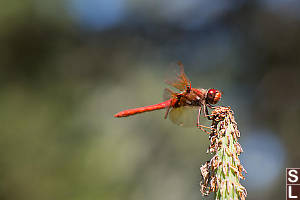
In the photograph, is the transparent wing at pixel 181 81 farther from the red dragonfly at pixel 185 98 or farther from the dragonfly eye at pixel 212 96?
the dragonfly eye at pixel 212 96

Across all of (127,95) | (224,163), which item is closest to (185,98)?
(224,163)

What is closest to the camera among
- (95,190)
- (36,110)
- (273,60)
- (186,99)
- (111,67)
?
(186,99)

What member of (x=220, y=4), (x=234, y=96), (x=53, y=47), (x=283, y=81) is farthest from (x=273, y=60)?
(x=53, y=47)

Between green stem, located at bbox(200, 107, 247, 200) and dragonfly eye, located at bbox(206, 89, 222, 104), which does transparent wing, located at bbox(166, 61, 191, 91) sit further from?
green stem, located at bbox(200, 107, 247, 200)

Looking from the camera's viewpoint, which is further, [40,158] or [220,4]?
[220,4]

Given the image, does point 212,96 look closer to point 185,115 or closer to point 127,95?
point 185,115

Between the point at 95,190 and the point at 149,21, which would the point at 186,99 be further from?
the point at 149,21

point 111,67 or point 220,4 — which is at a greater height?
point 220,4

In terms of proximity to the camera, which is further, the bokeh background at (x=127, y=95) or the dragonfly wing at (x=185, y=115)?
the bokeh background at (x=127, y=95)

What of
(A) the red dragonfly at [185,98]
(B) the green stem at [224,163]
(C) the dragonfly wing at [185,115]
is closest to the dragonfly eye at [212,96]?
(A) the red dragonfly at [185,98]
